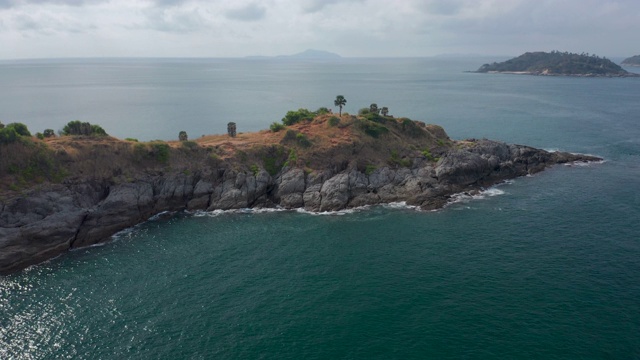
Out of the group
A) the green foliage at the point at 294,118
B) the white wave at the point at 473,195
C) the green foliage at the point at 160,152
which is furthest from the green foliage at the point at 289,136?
the white wave at the point at 473,195

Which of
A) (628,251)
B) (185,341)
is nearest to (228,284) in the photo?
(185,341)

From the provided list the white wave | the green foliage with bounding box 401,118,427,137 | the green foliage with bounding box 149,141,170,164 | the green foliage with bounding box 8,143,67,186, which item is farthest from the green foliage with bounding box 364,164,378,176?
the green foliage with bounding box 8,143,67,186

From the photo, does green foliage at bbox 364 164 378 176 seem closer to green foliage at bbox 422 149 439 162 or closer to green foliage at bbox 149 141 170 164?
green foliage at bbox 422 149 439 162

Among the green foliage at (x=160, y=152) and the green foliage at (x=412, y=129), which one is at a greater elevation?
the green foliage at (x=412, y=129)

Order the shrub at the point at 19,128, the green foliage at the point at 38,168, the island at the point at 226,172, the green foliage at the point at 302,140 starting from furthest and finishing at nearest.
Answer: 1. the green foliage at the point at 302,140
2. the shrub at the point at 19,128
3. the green foliage at the point at 38,168
4. the island at the point at 226,172

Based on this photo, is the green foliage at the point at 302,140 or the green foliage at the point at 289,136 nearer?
the green foliage at the point at 302,140

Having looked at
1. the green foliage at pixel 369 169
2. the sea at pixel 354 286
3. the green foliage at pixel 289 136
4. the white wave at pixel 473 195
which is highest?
the green foliage at pixel 289 136

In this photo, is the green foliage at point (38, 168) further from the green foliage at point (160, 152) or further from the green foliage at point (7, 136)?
the green foliage at point (160, 152)
